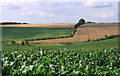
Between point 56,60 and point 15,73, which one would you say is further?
point 56,60

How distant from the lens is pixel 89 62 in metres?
8.27

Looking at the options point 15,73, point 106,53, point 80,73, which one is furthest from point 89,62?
point 15,73

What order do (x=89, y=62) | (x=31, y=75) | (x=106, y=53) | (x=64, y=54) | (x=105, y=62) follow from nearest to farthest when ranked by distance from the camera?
(x=31, y=75) < (x=89, y=62) < (x=105, y=62) < (x=64, y=54) < (x=106, y=53)

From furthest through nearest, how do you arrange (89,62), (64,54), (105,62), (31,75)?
1. (64,54)
2. (105,62)
3. (89,62)
4. (31,75)

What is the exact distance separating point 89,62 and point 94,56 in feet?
4.92

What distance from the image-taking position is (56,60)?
28.0ft

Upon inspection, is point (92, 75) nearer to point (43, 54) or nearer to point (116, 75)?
point (116, 75)

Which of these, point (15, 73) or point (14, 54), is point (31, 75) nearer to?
point (15, 73)

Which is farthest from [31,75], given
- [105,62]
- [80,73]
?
[105,62]

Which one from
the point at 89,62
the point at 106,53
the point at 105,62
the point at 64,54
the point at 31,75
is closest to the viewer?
the point at 31,75

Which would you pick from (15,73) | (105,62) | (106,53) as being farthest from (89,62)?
(15,73)

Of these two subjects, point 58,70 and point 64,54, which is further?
point 64,54

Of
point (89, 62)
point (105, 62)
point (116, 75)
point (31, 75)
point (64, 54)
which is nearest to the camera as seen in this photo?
point (31, 75)

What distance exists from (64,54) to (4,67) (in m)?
3.34
